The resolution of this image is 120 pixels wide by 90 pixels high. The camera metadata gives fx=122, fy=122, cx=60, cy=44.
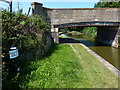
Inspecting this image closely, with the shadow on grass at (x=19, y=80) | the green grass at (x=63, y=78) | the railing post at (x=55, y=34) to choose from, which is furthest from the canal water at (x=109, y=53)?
the shadow on grass at (x=19, y=80)

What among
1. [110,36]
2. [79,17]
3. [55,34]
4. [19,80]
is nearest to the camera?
[19,80]

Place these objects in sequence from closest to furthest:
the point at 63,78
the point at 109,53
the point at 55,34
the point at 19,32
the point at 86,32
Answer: the point at 63,78 < the point at 19,32 < the point at 109,53 < the point at 55,34 < the point at 86,32

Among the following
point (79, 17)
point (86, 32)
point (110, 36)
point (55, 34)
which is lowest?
point (110, 36)

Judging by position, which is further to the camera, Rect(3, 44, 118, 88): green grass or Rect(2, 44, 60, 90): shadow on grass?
Rect(3, 44, 118, 88): green grass

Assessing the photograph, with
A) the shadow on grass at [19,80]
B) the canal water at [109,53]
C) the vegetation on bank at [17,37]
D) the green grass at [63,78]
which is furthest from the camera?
the canal water at [109,53]

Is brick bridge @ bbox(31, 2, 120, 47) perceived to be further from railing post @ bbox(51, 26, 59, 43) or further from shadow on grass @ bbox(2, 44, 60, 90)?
shadow on grass @ bbox(2, 44, 60, 90)

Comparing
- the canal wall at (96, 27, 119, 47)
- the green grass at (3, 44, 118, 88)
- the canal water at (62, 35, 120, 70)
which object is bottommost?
the canal water at (62, 35, 120, 70)

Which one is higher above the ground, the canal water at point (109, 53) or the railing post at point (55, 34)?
the railing post at point (55, 34)

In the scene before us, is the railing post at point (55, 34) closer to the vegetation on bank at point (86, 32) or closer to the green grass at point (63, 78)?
the green grass at point (63, 78)

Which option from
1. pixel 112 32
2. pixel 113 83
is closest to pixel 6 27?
pixel 113 83

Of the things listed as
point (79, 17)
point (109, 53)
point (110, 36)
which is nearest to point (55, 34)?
point (79, 17)

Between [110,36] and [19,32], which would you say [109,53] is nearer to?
[110,36]

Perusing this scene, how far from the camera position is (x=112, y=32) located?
17.0 meters

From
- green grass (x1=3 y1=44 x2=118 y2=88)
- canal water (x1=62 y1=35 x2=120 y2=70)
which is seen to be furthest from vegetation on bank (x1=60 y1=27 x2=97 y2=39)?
green grass (x1=3 y1=44 x2=118 y2=88)
